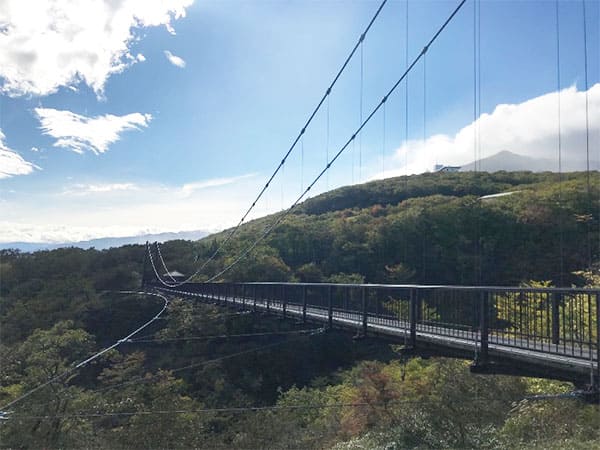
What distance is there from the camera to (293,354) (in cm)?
2775

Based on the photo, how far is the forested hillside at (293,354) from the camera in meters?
11.0

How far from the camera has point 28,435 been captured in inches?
520

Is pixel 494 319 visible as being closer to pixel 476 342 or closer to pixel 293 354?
pixel 476 342

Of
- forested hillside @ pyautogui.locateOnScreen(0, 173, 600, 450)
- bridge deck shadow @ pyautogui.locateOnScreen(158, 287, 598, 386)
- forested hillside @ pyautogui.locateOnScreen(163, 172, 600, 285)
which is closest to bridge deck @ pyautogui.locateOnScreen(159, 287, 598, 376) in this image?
bridge deck shadow @ pyautogui.locateOnScreen(158, 287, 598, 386)

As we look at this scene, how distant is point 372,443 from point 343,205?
58.5 m

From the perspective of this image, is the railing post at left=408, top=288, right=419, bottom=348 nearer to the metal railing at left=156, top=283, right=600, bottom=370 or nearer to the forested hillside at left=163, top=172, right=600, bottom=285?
the metal railing at left=156, top=283, right=600, bottom=370

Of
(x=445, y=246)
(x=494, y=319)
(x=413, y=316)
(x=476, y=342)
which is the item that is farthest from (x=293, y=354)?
(x=476, y=342)

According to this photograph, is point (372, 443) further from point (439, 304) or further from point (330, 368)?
point (330, 368)

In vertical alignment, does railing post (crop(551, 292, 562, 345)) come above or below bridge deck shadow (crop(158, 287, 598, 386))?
above

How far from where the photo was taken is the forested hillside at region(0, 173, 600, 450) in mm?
11000

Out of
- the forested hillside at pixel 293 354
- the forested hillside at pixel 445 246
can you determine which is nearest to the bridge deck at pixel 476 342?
the forested hillside at pixel 293 354

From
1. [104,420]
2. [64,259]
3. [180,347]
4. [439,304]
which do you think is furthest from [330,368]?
[64,259]

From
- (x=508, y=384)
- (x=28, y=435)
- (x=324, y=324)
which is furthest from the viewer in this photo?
(x=28, y=435)

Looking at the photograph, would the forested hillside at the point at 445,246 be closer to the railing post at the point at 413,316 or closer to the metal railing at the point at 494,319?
the metal railing at the point at 494,319
